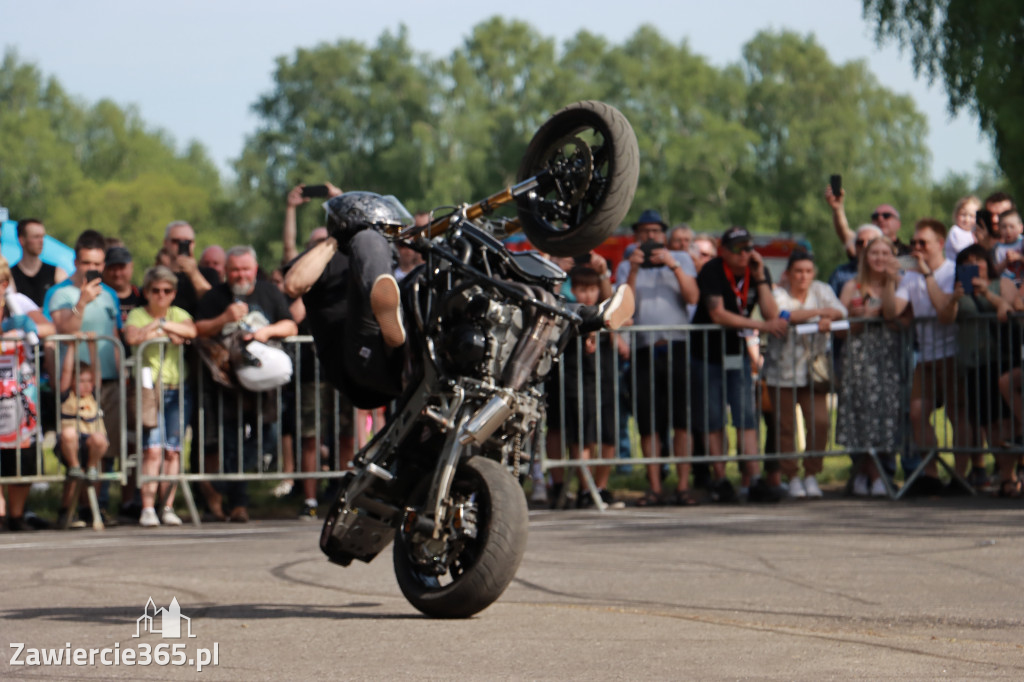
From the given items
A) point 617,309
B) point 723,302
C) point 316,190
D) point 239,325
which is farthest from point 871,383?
point 617,309

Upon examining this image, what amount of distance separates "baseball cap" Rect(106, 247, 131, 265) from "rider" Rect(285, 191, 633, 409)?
5709mm

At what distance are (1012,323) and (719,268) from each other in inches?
90.6

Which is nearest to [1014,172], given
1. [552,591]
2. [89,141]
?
[552,591]

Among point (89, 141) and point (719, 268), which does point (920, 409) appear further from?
point (89, 141)

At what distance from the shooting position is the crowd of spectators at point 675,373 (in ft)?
38.4

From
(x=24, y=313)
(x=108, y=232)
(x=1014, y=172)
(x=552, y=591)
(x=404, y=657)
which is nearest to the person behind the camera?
(x=404, y=657)

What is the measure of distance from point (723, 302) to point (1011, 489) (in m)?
2.61

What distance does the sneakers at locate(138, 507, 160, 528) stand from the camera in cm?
1142

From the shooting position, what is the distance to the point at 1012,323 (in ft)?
39.3

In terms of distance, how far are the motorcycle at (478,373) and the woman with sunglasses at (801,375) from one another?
20.5ft

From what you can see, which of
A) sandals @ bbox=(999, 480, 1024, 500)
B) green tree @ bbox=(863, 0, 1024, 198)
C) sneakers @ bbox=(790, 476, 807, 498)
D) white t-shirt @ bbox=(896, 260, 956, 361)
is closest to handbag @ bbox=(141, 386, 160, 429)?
sneakers @ bbox=(790, 476, 807, 498)

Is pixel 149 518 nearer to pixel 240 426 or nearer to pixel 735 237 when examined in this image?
pixel 240 426

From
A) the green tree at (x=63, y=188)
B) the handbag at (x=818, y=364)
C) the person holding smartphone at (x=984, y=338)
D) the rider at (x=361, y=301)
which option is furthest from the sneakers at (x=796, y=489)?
the green tree at (x=63, y=188)

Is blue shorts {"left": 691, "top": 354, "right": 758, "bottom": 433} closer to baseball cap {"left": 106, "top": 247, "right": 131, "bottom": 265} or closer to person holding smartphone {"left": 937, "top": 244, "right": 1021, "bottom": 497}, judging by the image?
person holding smartphone {"left": 937, "top": 244, "right": 1021, "bottom": 497}
